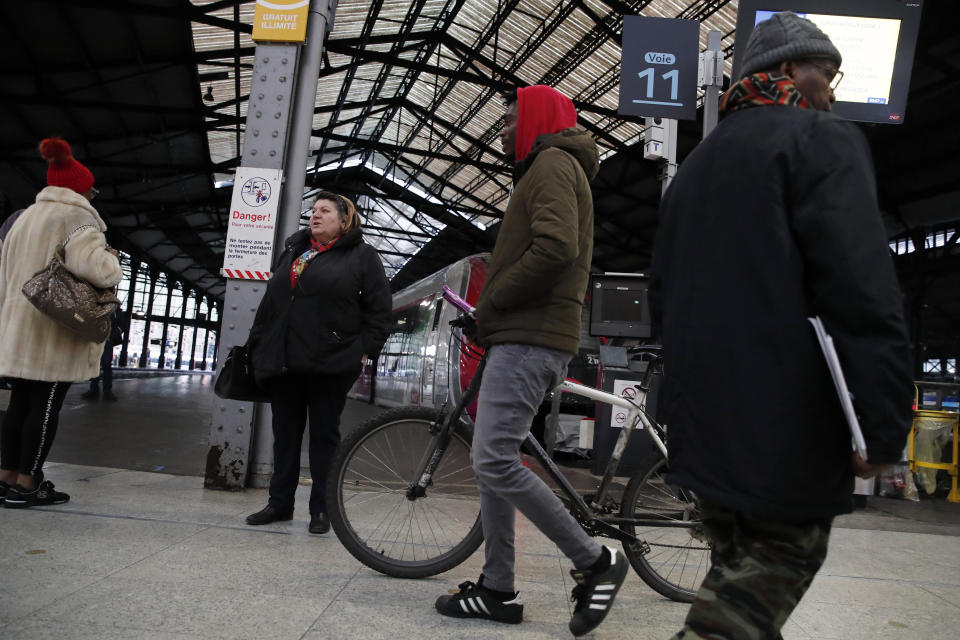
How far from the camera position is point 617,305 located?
7332 mm

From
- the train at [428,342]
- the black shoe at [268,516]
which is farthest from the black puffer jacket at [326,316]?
the train at [428,342]

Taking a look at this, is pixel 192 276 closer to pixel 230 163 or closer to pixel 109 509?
pixel 230 163

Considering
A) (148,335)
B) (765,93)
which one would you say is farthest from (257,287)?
(148,335)

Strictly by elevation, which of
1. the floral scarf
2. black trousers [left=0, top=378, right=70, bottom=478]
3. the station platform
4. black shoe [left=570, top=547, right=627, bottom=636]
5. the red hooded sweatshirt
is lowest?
the station platform

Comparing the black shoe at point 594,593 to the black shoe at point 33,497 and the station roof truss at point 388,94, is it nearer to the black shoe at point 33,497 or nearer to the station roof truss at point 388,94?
the black shoe at point 33,497

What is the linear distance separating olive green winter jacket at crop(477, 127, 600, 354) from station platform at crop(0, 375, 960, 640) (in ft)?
3.40

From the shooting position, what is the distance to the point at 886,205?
1686 centimetres

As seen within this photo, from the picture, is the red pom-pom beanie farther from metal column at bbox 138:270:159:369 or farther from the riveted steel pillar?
metal column at bbox 138:270:159:369

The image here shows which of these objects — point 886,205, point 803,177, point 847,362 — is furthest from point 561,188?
point 886,205

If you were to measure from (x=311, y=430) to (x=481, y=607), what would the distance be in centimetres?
169

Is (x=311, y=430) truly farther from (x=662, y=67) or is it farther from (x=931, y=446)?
(x=931, y=446)

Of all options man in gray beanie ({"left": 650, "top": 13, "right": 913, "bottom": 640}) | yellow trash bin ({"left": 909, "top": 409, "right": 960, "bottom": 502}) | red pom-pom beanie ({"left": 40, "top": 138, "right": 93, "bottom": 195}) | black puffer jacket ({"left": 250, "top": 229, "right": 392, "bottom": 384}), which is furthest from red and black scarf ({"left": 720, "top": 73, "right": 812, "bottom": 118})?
yellow trash bin ({"left": 909, "top": 409, "right": 960, "bottom": 502})

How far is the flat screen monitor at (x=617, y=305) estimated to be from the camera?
23.9 ft

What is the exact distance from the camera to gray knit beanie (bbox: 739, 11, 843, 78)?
154 centimetres
